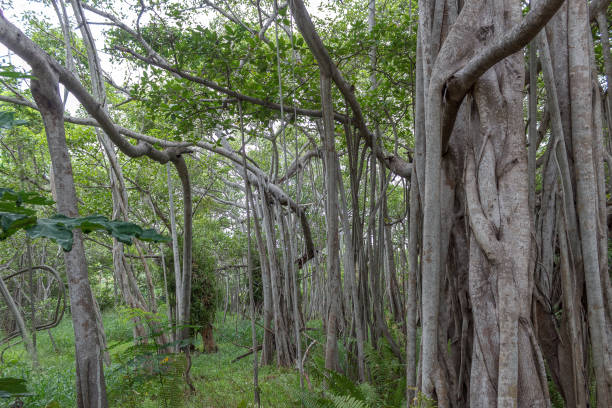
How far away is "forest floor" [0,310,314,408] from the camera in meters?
3.14

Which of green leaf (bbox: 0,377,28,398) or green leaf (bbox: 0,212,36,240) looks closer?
green leaf (bbox: 0,212,36,240)

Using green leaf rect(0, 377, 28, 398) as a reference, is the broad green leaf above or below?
above

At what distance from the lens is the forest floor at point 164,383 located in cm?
314

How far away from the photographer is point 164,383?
3291mm

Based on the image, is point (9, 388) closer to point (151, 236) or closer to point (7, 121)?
point (151, 236)

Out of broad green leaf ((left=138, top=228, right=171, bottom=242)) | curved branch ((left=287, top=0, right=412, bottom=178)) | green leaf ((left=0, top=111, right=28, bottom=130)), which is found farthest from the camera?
curved branch ((left=287, top=0, right=412, bottom=178))

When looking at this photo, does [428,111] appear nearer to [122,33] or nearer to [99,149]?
[122,33]

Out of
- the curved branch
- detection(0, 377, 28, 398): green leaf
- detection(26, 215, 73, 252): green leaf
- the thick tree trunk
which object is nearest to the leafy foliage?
detection(26, 215, 73, 252): green leaf

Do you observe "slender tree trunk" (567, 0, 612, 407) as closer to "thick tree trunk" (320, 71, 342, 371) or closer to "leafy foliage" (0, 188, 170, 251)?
Result: "thick tree trunk" (320, 71, 342, 371)

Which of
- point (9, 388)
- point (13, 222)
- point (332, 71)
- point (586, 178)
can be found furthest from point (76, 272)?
point (586, 178)

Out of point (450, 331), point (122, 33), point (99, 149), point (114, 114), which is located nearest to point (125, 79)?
point (99, 149)

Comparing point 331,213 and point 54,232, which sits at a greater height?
point 331,213

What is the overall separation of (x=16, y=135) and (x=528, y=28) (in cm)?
781

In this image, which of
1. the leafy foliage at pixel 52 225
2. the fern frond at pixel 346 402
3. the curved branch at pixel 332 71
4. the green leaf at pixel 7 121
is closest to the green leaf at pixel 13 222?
the leafy foliage at pixel 52 225
